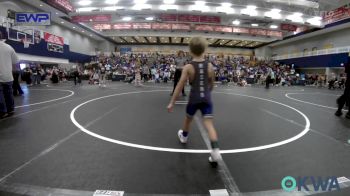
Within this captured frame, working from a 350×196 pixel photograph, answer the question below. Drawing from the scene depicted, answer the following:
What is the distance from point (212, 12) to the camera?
2034cm

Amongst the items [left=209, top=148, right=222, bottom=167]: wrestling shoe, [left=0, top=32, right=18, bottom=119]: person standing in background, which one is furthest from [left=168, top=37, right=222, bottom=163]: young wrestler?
[left=0, top=32, right=18, bottom=119]: person standing in background

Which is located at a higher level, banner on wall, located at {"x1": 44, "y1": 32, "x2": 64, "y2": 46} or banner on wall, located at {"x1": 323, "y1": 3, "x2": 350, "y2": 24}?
banner on wall, located at {"x1": 323, "y1": 3, "x2": 350, "y2": 24}

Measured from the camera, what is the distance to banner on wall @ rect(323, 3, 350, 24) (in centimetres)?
2111

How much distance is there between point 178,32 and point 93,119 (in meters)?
27.8

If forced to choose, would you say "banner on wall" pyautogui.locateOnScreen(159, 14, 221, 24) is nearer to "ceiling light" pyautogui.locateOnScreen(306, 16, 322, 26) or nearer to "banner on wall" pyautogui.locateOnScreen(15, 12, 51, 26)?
"ceiling light" pyautogui.locateOnScreen(306, 16, 322, 26)

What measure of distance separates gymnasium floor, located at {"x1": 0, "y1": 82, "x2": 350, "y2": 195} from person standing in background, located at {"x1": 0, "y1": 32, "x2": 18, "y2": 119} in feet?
0.98

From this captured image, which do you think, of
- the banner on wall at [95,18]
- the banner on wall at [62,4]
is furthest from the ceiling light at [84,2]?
the banner on wall at [95,18]

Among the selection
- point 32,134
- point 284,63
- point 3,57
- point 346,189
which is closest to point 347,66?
point 346,189

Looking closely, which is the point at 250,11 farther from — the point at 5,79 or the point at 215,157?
the point at 215,157

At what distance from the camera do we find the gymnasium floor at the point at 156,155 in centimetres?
222

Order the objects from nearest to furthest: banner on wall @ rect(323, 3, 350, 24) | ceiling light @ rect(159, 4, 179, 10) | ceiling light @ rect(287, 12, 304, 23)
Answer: ceiling light @ rect(159, 4, 179, 10) → banner on wall @ rect(323, 3, 350, 24) → ceiling light @ rect(287, 12, 304, 23)

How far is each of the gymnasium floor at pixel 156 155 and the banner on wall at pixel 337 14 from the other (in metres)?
22.2

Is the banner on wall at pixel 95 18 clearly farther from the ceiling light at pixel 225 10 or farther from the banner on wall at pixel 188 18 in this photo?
the ceiling light at pixel 225 10

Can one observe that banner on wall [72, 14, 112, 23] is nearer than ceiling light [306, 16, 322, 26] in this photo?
Yes
